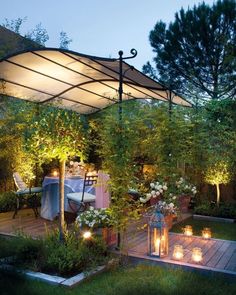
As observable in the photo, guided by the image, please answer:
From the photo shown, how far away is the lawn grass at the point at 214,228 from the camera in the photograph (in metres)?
6.33

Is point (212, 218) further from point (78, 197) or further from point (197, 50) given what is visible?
point (197, 50)

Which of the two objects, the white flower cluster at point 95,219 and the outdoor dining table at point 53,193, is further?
the outdoor dining table at point 53,193

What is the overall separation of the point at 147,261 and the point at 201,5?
458 inches

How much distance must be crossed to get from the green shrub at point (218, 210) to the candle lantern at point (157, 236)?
3358 millimetres

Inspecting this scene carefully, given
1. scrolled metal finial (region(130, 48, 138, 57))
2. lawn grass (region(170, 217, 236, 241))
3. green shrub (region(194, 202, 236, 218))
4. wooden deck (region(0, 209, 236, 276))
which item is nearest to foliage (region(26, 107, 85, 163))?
wooden deck (region(0, 209, 236, 276))

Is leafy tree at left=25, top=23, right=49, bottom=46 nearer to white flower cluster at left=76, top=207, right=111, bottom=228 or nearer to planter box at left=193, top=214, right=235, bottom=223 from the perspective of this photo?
planter box at left=193, top=214, right=235, bottom=223

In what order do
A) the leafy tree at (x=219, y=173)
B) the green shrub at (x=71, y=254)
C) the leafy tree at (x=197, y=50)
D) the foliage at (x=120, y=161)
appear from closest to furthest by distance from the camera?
the green shrub at (x=71, y=254) → the foliage at (x=120, y=161) → the leafy tree at (x=219, y=173) → the leafy tree at (x=197, y=50)

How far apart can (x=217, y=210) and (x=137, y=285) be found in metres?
4.49

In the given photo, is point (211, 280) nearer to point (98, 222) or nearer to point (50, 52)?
point (98, 222)

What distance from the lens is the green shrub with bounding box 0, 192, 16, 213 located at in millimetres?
8008

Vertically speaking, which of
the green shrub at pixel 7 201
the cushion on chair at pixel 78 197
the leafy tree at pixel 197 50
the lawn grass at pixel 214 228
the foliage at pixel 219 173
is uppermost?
the leafy tree at pixel 197 50

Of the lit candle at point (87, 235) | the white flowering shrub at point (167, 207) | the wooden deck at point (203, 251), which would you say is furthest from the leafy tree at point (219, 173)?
the lit candle at point (87, 235)

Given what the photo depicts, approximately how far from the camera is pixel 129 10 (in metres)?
17.2

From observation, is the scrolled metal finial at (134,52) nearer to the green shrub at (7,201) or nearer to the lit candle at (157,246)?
the lit candle at (157,246)
